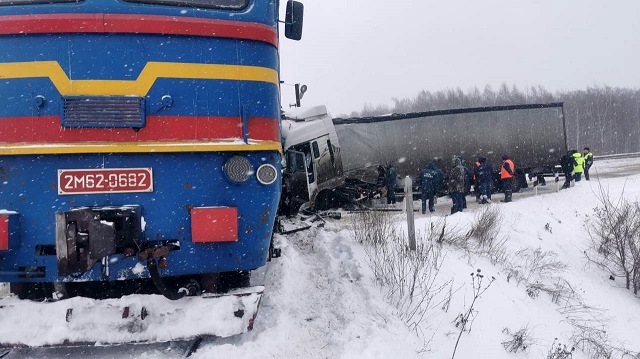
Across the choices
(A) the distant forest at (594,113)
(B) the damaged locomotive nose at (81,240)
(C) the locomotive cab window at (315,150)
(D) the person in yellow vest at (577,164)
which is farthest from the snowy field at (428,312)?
(A) the distant forest at (594,113)

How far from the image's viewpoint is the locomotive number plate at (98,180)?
131 inches

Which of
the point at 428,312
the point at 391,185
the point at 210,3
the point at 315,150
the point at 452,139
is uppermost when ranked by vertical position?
the point at 210,3

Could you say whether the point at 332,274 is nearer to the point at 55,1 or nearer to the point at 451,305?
the point at 451,305

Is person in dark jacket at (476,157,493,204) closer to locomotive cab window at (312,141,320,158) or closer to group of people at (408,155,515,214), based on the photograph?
group of people at (408,155,515,214)

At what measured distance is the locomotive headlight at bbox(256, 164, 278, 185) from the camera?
3617 millimetres

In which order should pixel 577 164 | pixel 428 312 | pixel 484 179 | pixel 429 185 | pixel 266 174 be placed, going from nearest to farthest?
pixel 266 174, pixel 428 312, pixel 429 185, pixel 484 179, pixel 577 164

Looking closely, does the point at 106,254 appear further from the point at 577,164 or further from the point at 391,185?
the point at 577,164

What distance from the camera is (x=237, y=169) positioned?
3.56m

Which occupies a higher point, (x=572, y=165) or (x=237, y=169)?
(x=237, y=169)

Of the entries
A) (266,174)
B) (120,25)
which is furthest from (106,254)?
(120,25)

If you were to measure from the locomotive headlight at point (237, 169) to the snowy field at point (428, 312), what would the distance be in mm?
1226

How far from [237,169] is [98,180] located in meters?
0.98

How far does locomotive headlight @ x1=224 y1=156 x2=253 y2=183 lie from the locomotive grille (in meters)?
0.69

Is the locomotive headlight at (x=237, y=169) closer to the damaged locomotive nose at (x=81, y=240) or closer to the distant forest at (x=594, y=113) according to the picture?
the damaged locomotive nose at (x=81, y=240)
